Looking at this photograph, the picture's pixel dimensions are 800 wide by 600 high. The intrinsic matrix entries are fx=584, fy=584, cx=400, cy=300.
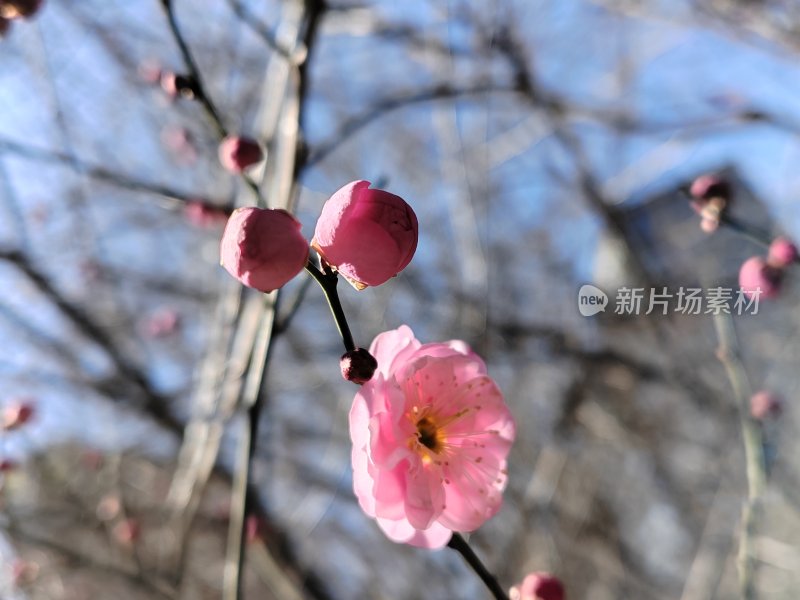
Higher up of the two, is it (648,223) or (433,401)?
(433,401)

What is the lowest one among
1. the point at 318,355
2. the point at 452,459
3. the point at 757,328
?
the point at 757,328

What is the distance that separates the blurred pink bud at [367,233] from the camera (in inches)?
20.9

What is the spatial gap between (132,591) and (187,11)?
102 inches

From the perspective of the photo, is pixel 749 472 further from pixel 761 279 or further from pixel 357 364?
pixel 357 364

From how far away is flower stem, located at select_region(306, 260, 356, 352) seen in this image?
549 mm

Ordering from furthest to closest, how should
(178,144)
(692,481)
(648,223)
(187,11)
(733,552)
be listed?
(648,223) → (692,481) → (733,552) → (187,11) → (178,144)

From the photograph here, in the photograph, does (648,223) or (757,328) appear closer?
(757,328)

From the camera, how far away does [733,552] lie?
2.84 meters

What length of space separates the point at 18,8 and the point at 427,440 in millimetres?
910

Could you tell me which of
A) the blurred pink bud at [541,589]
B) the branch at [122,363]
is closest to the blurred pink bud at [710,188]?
the blurred pink bud at [541,589]

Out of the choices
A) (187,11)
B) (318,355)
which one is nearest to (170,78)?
(187,11)

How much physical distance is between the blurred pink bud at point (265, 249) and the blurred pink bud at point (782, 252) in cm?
91

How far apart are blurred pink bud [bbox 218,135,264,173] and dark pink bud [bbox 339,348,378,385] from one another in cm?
45

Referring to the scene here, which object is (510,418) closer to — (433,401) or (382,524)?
(433,401)
